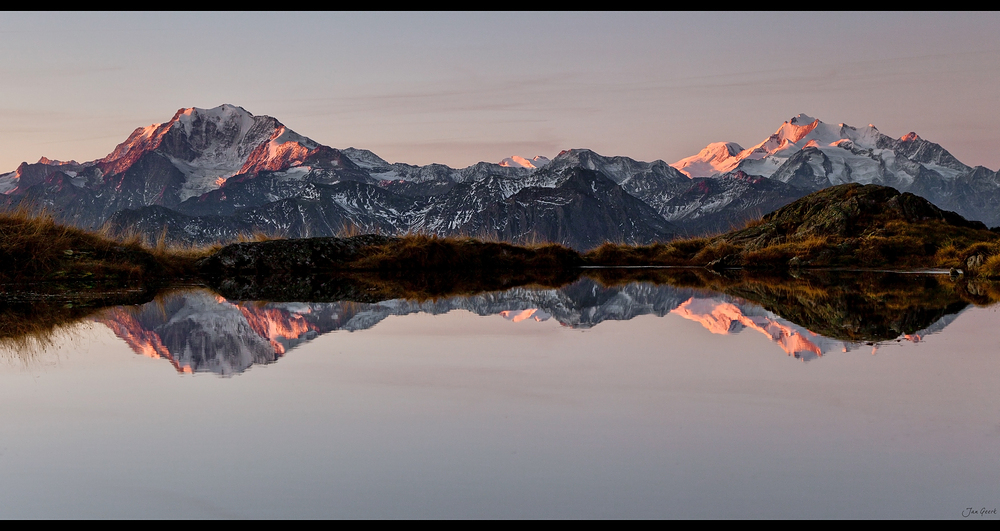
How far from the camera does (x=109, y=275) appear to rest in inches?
728

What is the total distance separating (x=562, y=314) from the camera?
11125mm

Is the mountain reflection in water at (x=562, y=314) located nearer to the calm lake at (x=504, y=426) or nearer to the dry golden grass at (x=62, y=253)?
the calm lake at (x=504, y=426)

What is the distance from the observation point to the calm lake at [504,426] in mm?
3406

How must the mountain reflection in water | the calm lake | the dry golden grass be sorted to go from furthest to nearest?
1. the dry golden grass
2. the mountain reflection in water
3. the calm lake

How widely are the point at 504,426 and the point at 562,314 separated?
6.68m

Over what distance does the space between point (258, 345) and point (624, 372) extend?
355 centimetres

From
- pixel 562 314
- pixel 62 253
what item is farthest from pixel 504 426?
pixel 62 253

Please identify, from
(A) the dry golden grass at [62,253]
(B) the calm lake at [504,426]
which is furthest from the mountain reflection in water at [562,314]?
(A) the dry golden grass at [62,253]

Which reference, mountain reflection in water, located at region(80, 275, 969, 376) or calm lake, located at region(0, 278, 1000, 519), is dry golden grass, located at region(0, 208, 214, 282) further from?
calm lake, located at region(0, 278, 1000, 519)

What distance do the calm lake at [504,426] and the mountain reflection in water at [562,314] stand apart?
99 mm

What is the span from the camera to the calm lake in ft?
11.2

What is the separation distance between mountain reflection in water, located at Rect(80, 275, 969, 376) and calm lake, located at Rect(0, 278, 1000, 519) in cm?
10

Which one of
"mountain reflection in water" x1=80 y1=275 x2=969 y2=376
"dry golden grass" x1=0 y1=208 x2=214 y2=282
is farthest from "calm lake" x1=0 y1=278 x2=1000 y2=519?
"dry golden grass" x1=0 y1=208 x2=214 y2=282

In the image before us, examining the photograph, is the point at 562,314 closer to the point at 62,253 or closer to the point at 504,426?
the point at 504,426
